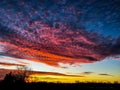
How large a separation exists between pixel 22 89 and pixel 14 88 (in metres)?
3.12

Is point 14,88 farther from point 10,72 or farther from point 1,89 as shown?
point 10,72

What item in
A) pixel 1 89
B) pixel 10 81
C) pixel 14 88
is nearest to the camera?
pixel 1 89

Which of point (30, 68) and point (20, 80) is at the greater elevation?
point (30, 68)

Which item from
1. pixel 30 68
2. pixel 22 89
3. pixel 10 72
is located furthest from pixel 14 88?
pixel 30 68

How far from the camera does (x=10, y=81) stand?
7312 cm

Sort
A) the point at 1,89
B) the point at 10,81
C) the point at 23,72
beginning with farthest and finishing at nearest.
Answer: the point at 23,72
the point at 10,81
the point at 1,89

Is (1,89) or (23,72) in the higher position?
(23,72)

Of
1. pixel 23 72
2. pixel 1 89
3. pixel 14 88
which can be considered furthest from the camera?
pixel 23 72

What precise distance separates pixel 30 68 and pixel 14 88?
18691 mm

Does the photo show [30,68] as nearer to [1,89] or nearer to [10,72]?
[10,72]

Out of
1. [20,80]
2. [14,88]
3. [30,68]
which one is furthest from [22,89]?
[30,68]

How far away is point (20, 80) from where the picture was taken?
76.2 metres

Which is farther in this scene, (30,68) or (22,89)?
(30,68)

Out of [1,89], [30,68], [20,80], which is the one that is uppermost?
[30,68]
